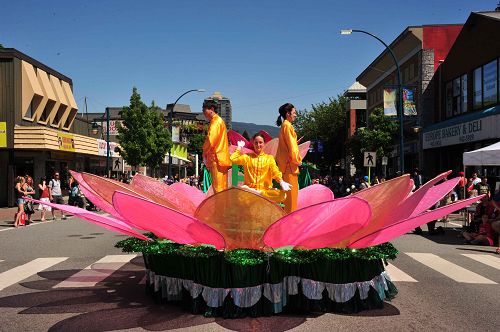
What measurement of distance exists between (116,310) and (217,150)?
2.32 m

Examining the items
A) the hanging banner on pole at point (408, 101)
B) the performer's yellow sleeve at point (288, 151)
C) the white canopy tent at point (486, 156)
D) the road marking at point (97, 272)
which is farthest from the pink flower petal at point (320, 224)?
the hanging banner on pole at point (408, 101)

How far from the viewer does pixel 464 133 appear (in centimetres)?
2436

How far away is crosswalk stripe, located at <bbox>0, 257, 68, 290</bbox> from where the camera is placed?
25.6ft

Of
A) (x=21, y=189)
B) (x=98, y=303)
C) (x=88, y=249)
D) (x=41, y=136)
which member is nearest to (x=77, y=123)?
(x=41, y=136)

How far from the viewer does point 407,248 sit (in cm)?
1147

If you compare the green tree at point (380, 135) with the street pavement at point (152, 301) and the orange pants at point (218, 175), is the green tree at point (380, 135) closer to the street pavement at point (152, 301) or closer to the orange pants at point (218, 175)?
the street pavement at point (152, 301)

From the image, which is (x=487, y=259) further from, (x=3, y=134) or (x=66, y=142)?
(x=66, y=142)

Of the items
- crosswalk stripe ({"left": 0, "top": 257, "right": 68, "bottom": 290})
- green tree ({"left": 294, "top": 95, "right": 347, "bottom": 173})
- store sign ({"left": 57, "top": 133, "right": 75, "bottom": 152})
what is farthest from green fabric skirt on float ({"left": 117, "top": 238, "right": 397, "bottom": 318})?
green tree ({"left": 294, "top": 95, "right": 347, "bottom": 173})

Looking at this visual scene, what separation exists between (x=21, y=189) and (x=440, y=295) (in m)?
13.9

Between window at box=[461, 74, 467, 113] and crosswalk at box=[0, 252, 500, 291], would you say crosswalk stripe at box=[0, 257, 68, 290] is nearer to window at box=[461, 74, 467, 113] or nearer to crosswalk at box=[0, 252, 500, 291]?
crosswalk at box=[0, 252, 500, 291]

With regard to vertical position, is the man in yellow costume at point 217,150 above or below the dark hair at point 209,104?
below

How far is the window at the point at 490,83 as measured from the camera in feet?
76.3

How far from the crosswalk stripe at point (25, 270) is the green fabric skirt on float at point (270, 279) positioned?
10.8ft

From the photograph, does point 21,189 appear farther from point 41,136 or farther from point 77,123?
point 77,123
